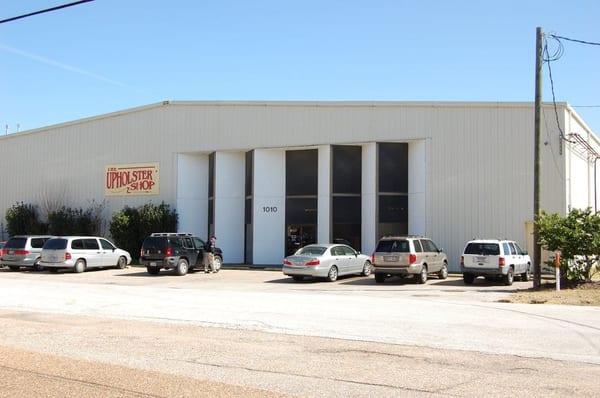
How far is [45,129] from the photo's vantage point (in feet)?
148

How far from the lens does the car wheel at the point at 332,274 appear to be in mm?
24719

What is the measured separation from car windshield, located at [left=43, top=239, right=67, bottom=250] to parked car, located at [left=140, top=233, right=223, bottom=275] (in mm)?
3951

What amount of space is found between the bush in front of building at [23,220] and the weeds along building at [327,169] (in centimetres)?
225

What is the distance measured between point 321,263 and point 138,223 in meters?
17.0

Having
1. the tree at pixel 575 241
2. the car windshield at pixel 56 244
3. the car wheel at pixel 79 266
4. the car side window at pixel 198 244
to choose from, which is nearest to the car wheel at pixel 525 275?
the tree at pixel 575 241

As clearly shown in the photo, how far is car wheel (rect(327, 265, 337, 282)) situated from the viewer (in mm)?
24719

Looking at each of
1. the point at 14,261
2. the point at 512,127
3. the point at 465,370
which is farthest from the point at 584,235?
the point at 14,261

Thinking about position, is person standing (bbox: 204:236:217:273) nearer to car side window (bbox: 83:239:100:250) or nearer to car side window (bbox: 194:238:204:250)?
car side window (bbox: 194:238:204:250)

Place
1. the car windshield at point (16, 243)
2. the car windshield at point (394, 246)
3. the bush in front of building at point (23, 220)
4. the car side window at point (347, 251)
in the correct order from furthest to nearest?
the bush in front of building at point (23, 220), the car windshield at point (16, 243), the car side window at point (347, 251), the car windshield at point (394, 246)

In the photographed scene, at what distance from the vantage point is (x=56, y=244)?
1160 inches

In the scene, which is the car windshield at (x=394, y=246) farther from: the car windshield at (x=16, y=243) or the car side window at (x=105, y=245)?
the car windshield at (x=16, y=243)

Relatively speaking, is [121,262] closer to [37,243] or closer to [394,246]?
[37,243]

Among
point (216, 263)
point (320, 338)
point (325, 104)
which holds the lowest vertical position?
point (216, 263)

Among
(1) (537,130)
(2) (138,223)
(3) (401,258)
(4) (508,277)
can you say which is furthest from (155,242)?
(1) (537,130)
